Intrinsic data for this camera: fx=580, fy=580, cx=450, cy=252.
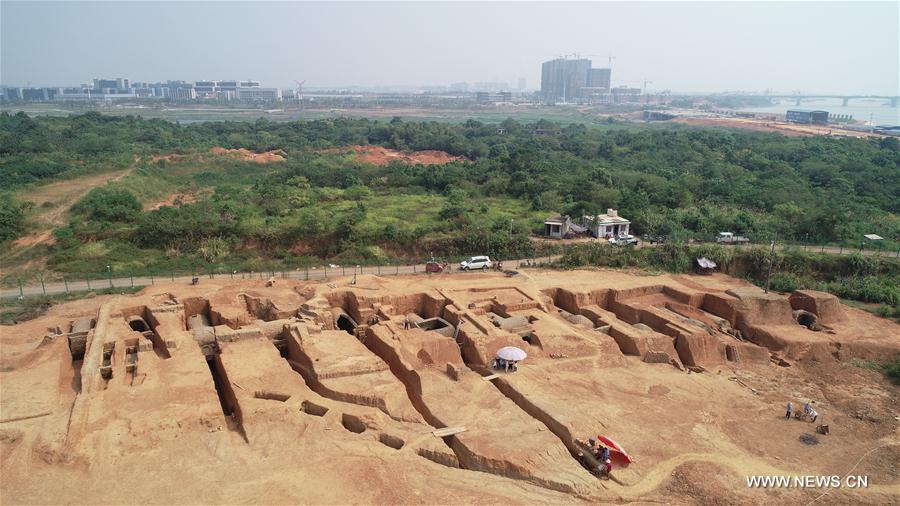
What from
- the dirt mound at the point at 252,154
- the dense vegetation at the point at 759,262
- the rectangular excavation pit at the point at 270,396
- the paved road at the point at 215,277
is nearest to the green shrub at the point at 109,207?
the paved road at the point at 215,277

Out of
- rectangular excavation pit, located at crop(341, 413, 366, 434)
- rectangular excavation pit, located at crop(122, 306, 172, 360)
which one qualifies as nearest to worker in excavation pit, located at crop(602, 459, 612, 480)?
rectangular excavation pit, located at crop(341, 413, 366, 434)

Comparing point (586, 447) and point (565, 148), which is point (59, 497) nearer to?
point (586, 447)

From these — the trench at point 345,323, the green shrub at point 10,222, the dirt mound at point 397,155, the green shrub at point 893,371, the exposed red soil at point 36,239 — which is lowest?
the green shrub at point 893,371

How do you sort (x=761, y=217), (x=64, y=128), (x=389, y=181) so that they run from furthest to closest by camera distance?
(x=64, y=128)
(x=389, y=181)
(x=761, y=217)

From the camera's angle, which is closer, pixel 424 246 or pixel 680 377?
pixel 680 377

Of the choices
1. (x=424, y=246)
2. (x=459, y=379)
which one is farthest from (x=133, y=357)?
(x=424, y=246)

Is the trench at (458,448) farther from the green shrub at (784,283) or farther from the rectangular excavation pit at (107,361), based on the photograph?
the green shrub at (784,283)

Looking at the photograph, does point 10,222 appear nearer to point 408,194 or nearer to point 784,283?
point 408,194
